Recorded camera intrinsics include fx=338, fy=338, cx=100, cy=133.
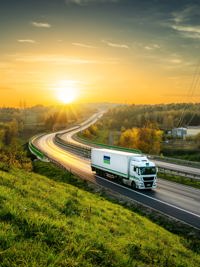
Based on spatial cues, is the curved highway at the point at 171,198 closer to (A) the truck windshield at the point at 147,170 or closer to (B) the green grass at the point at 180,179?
(B) the green grass at the point at 180,179

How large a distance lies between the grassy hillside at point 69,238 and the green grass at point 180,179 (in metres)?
25.1

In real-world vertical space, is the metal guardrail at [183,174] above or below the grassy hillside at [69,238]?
below

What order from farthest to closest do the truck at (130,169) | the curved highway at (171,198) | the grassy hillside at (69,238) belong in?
the truck at (130,169) < the curved highway at (171,198) < the grassy hillside at (69,238)

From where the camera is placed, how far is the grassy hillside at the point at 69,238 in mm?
9562

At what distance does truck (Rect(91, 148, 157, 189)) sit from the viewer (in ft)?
121

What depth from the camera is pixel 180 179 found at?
44719 millimetres

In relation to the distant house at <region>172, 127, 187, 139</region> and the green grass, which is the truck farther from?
the distant house at <region>172, 127, 187, 139</region>

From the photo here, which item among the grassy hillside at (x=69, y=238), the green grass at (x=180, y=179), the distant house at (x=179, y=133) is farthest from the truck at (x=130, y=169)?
the distant house at (x=179, y=133)

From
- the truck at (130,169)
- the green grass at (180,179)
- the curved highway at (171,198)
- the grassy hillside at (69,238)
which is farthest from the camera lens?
the green grass at (180,179)

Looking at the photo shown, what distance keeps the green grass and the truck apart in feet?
21.6

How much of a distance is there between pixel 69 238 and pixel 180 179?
35.5m

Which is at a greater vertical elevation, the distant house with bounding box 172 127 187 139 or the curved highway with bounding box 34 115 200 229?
the curved highway with bounding box 34 115 200 229

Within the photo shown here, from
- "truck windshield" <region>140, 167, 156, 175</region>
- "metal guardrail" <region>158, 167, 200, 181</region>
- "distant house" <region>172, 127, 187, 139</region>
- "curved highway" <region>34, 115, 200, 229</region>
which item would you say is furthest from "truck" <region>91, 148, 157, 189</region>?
"distant house" <region>172, 127, 187, 139</region>

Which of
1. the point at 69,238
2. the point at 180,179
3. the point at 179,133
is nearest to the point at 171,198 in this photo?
the point at 180,179
